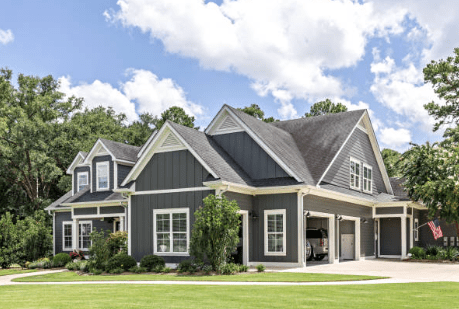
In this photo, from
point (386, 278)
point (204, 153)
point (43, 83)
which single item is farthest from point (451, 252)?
point (43, 83)

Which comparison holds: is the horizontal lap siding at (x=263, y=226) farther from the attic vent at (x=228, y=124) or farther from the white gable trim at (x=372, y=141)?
the white gable trim at (x=372, y=141)

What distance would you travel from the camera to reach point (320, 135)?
29.8m

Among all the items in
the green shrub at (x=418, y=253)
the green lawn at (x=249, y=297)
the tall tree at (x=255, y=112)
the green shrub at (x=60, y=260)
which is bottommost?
the green shrub at (x=60, y=260)

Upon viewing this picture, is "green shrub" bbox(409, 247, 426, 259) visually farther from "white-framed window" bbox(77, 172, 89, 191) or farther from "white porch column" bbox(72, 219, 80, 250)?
"white-framed window" bbox(77, 172, 89, 191)

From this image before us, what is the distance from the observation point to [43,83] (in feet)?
185

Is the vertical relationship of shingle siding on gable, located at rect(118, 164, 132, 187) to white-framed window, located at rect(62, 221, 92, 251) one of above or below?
above

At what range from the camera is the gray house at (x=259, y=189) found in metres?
23.7

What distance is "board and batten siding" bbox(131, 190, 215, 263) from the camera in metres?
23.6

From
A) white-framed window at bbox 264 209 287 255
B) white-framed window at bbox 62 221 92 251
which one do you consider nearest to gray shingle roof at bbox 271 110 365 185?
white-framed window at bbox 264 209 287 255

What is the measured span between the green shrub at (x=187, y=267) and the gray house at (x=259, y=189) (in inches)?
64.6

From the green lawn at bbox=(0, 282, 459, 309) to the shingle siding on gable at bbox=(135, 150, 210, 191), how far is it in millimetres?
8072

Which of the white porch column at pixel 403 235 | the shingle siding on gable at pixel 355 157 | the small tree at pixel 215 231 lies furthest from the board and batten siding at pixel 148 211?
the white porch column at pixel 403 235

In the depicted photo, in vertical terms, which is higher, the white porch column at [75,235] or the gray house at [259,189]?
the gray house at [259,189]

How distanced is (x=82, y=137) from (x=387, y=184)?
26.6 m
